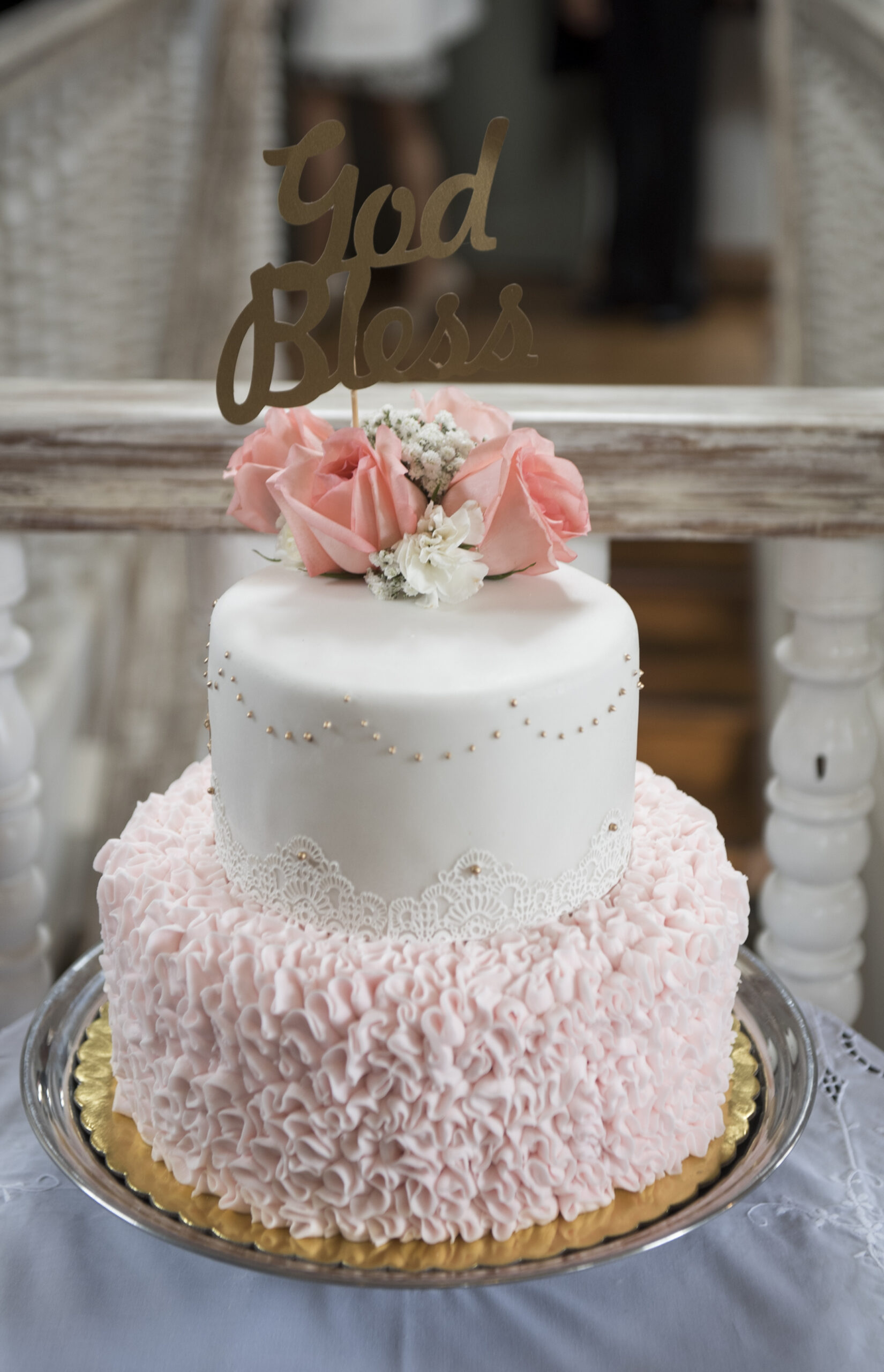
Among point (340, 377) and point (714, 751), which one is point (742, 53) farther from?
point (340, 377)

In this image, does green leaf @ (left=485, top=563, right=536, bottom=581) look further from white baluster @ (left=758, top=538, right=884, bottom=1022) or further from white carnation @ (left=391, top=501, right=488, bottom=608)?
white baluster @ (left=758, top=538, right=884, bottom=1022)

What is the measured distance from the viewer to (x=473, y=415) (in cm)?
94

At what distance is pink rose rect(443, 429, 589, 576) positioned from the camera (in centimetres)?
85

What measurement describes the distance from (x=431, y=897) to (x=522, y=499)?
0.29 metres

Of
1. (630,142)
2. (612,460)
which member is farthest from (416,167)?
(612,460)

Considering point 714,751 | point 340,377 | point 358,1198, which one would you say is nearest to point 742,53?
point 714,751

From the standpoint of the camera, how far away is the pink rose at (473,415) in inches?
36.8

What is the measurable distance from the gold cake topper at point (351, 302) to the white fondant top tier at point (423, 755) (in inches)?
6.4

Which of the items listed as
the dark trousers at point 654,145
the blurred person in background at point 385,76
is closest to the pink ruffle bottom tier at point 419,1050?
the blurred person in background at point 385,76

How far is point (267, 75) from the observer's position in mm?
3391

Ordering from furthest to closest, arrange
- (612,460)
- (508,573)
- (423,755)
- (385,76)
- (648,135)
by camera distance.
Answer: (648,135)
(385,76)
(612,460)
(508,573)
(423,755)

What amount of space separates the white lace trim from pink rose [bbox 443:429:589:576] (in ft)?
0.67

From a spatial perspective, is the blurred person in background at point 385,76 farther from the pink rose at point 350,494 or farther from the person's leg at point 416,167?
the pink rose at point 350,494

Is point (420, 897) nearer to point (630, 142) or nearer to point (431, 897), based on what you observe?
point (431, 897)
